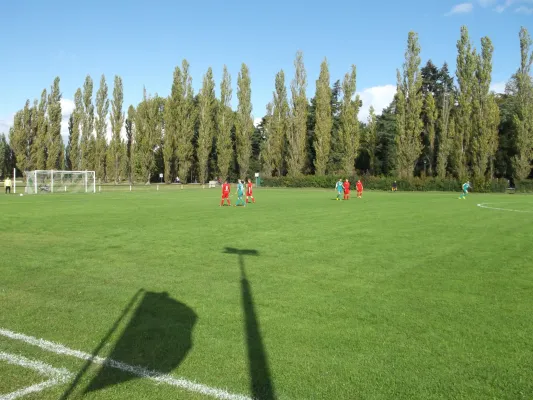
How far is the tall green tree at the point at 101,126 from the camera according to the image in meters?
69.6

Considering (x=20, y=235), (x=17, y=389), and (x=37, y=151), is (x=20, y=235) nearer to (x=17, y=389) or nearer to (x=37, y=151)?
(x=17, y=389)

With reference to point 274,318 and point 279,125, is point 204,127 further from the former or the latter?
point 274,318

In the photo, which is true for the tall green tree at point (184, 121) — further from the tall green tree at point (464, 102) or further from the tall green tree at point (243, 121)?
the tall green tree at point (464, 102)

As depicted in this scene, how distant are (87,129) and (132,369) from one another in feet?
236

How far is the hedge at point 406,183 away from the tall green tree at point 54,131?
3206cm

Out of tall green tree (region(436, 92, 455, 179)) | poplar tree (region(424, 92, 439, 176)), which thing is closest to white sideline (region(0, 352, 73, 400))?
tall green tree (region(436, 92, 455, 179))

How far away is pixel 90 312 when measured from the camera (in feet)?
17.9

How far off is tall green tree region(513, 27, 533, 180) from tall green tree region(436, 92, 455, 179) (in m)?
7.74

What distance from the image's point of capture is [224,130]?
70500mm

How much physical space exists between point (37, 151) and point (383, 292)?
226 feet

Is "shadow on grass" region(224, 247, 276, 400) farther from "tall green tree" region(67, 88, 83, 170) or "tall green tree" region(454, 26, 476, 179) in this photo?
"tall green tree" region(67, 88, 83, 170)

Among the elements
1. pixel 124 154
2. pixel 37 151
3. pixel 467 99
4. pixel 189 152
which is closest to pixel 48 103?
pixel 37 151

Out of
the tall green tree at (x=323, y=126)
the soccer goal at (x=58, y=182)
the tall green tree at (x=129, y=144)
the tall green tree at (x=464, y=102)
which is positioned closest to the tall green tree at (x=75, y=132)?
the tall green tree at (x=129, y=144)

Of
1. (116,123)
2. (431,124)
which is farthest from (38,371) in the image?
(116,123)
